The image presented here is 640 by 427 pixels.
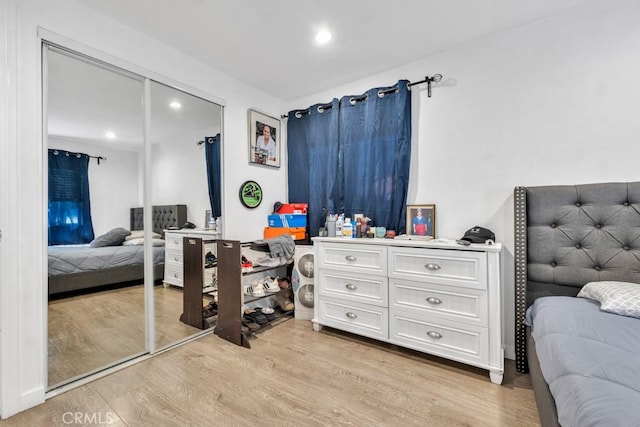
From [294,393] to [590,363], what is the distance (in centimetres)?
142

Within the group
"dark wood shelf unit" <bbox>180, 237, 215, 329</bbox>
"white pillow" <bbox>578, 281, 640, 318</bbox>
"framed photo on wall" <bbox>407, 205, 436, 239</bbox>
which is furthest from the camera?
"dark wood shelf unit" <bbox>180, 237, 215, 329</bbox>

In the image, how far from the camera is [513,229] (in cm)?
209

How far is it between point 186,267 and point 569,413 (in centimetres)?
261

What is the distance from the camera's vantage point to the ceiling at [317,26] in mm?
1872

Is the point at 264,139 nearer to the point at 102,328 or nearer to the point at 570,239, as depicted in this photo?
the point at 102,328

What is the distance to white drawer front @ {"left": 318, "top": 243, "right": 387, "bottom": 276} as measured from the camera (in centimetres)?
223

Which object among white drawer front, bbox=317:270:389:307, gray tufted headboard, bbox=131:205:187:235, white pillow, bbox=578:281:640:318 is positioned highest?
gray tufted headboard, bbox=131:205:187:235

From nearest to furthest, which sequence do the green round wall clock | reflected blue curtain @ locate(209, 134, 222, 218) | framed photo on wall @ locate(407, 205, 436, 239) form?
framed photo on wall @ locate(407, 205, 436, 239), reflected blue curtain @ locate(209, 134, 222, 218), the green round wall clock

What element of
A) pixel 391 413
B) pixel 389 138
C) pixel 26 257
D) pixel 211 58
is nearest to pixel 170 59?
pixel 211 58

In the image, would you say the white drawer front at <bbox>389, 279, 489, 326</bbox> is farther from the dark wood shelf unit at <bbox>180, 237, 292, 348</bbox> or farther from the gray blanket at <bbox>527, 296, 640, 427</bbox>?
the dark wood shelf unit at <bbox>180, 237, 292, 348</bbox>

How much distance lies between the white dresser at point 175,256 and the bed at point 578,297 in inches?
97.3

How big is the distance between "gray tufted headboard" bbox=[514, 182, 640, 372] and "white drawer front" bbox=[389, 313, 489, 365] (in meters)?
0.34

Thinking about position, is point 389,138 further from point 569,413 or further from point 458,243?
point 569,413

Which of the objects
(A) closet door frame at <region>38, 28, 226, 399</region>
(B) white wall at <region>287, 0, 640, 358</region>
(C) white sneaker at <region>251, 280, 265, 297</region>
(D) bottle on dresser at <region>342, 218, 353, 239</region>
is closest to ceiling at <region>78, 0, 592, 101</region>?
(B) white wall at <region>287, 0, 640, 358</region>
